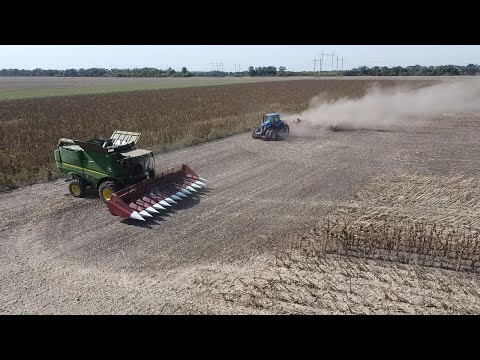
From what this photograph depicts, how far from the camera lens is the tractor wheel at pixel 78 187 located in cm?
1454

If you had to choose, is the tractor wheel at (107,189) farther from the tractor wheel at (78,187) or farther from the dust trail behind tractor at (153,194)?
the tractor wheel at (78,187)

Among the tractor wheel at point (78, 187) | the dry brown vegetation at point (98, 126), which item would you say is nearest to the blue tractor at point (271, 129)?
the dry brown vegetation at point (98, 126)

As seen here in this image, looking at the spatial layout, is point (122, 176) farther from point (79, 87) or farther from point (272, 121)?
point (79, 87)

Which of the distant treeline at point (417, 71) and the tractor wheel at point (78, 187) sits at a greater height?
the distant treeline at point (417, 71)

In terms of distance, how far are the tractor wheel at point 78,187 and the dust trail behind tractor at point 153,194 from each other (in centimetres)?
269

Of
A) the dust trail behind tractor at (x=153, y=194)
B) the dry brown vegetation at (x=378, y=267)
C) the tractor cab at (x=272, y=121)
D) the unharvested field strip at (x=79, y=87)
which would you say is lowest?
the dry brown vegetation at (x=378, y=267)

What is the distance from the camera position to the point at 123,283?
918 cm

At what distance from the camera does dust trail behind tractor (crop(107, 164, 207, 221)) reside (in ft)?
39.9

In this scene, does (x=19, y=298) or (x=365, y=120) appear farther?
(x=365, y=120)

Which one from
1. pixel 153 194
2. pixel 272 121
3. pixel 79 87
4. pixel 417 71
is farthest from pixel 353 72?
pixel 153 194
